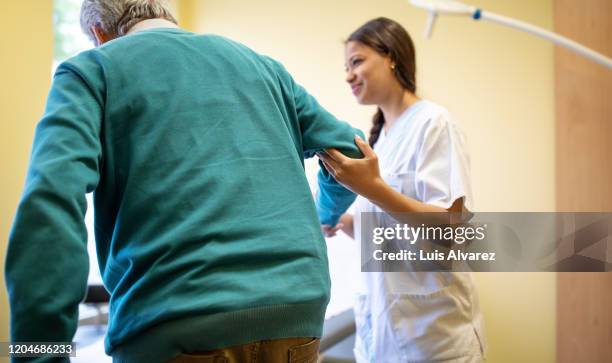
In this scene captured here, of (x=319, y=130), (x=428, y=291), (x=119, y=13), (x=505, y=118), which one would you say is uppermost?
(x=119, y=13)

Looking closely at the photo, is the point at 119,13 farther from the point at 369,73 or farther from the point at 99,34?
the point at 369,73

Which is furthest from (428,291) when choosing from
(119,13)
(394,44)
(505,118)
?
(505,118)

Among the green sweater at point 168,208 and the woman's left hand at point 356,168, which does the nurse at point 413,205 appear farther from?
the green sweater at point 168,208

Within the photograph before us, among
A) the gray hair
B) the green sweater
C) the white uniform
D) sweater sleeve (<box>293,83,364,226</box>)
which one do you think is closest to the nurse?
A: the white uniform

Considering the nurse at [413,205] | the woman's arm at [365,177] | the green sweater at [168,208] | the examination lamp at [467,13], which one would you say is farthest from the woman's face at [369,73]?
the examination lamp at [467,13]

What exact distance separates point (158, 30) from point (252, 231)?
0.39 meters

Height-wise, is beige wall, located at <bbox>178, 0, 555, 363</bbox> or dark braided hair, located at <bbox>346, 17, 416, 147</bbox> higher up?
dark braided hair, located at <bbox>346, 17, 416, 147</bbox>

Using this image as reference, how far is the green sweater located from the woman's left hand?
0.21 meters

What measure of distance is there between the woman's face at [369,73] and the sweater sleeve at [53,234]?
100 cm

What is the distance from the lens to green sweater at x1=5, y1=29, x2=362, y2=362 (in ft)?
2.35

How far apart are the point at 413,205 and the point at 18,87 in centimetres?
124

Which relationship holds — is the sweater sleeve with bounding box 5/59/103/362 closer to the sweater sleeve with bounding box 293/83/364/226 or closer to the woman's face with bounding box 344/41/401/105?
the sweater sleeve with bounding box 293/83/364/226

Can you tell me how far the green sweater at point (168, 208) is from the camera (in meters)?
0.72

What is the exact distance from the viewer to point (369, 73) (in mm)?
1612
